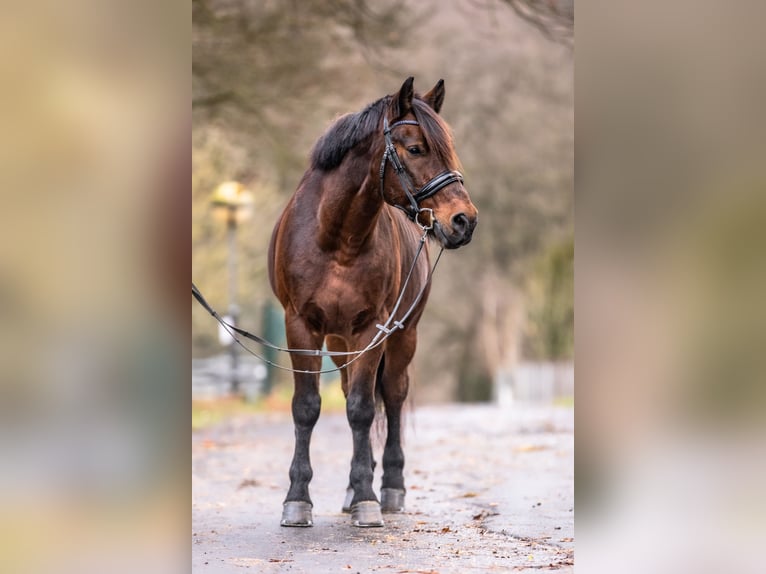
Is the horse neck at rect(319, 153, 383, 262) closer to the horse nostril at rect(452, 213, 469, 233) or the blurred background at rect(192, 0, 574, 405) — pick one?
the horse nostril at rect(452, 213, 469, 233)

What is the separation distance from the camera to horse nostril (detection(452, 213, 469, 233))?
5.58 meters

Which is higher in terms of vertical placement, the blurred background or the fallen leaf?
the blurred background

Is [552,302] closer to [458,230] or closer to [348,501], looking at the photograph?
[348,501]

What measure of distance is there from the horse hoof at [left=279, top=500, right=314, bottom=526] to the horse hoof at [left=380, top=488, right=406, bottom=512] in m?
0.90

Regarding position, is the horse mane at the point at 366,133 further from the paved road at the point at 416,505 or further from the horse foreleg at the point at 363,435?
the paved road at the point at 416,505

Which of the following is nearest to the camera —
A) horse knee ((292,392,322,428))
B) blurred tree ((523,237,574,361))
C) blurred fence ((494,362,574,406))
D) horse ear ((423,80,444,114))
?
horse ear ((423,80,444,114))

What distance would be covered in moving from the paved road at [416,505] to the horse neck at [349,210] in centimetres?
168

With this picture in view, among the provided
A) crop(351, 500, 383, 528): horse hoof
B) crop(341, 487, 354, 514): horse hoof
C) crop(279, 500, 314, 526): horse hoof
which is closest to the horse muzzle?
crop(351, 500, 383, 528): horse hoof

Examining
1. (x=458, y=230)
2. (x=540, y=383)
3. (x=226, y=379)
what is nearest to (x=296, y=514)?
(x=458, y=230)

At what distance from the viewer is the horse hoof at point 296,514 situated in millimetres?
6562

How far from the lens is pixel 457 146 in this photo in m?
16.9
